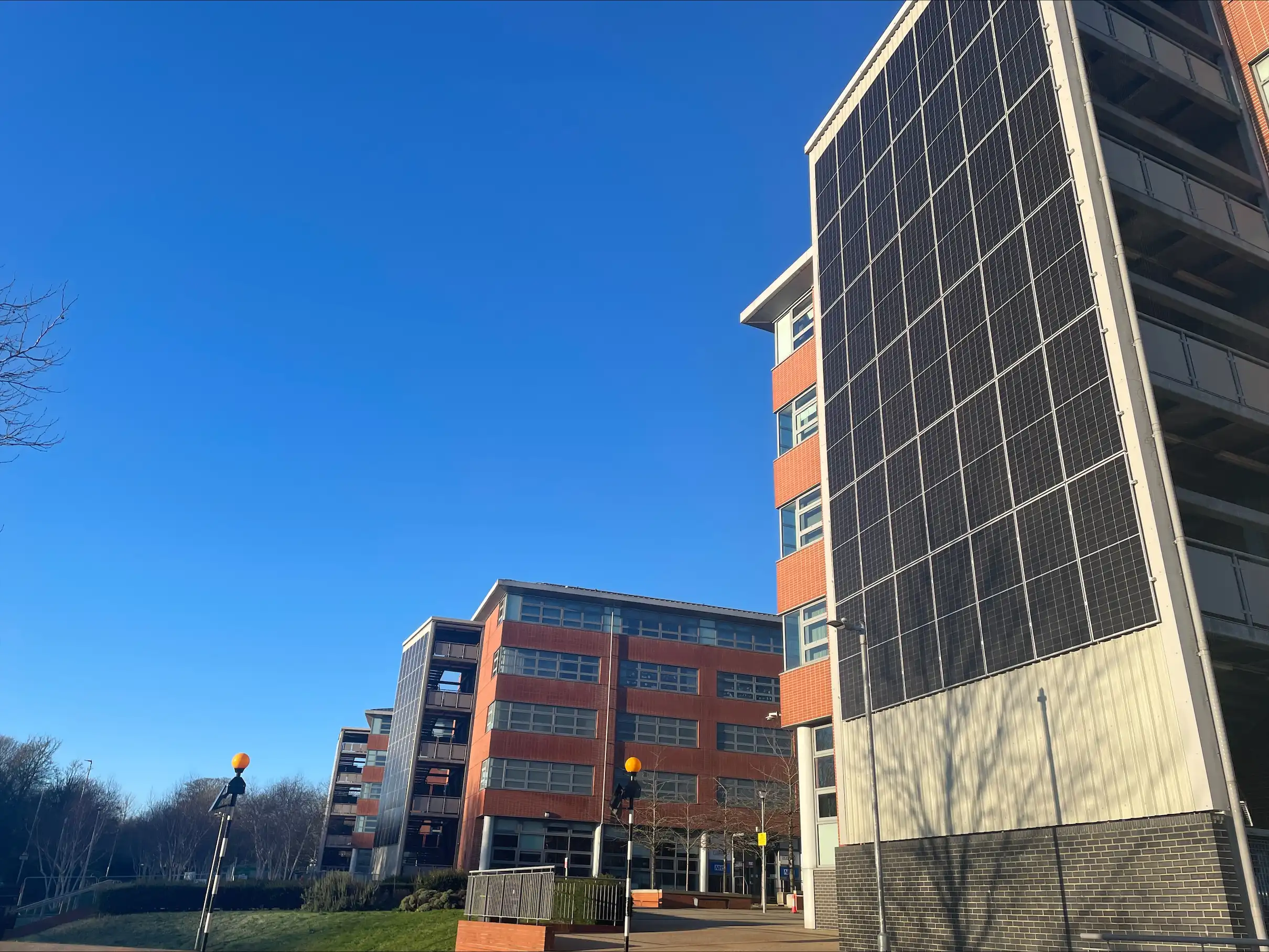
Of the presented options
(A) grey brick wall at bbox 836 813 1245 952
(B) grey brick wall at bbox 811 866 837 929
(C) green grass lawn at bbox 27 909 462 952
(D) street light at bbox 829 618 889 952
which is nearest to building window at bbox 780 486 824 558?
(D) street light at bbox 829 618 889 952

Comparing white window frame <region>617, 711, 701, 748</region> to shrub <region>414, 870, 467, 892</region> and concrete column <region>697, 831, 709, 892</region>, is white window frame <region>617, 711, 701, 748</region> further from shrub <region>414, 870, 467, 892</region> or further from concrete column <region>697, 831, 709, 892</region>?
shrub <region>414, 870, 467, 892</region>

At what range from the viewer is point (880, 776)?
2267 centimetres

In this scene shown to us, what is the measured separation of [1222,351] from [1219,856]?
10891 mm

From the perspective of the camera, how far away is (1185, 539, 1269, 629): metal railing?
1655 centimetres

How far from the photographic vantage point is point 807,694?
30.3 m

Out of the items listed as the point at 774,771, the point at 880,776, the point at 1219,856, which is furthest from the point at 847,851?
the point at 774,771

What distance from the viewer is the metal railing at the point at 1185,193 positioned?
66.1ft

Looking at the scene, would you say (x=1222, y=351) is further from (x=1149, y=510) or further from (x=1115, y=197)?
(x=1149, y=510)

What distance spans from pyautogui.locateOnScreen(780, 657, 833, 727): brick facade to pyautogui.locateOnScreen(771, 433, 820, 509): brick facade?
6.04m

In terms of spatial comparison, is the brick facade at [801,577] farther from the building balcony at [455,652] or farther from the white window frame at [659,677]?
the building balcony at [455,652]

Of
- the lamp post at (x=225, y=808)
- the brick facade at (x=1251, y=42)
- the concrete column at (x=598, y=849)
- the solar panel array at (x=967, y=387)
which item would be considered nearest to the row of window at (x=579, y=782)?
the concrete column at (x=598, y=849)

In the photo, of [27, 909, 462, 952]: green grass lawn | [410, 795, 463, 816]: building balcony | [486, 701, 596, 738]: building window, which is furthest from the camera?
[410, 795, 463, 816]: building balcony

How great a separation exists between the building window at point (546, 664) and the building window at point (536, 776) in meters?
5.02

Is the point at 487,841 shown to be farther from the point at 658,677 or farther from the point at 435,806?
the point at 658,677
